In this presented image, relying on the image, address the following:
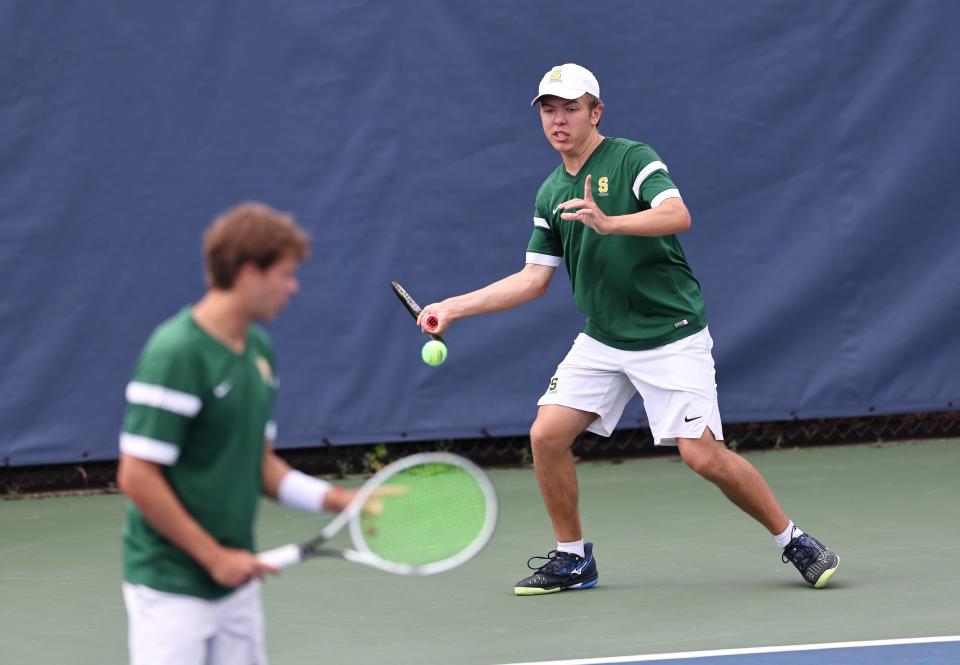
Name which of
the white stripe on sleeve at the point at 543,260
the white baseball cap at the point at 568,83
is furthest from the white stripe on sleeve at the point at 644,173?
the white stripe on sleeve at the point at 543,260

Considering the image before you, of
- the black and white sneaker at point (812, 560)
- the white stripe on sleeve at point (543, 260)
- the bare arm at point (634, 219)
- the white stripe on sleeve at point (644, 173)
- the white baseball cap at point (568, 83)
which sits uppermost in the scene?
the white baseball cap at point (568, 83)

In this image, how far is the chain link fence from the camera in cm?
712

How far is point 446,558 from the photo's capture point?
2.99 metres

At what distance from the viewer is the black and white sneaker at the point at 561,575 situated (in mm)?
5031

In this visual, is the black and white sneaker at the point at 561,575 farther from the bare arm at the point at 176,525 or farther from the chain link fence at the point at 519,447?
the bare arm at the point at 176,525

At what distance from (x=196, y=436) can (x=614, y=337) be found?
8.30ft

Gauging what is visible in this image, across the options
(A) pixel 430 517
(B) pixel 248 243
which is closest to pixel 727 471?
(A) pixel 430 517

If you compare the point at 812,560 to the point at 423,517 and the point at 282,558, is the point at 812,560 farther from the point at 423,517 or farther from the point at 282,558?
the point at 282,558

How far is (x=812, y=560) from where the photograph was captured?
4883mm

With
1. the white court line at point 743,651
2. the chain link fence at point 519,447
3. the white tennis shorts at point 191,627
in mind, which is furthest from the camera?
the chain link fence at point 519,447

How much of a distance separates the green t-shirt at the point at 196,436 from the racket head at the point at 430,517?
25 cm

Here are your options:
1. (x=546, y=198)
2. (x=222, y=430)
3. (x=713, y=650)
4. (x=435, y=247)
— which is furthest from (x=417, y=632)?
(x=435, y=247)

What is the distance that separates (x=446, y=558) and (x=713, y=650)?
148 centimetres

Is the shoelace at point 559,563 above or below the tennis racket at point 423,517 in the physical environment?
below
